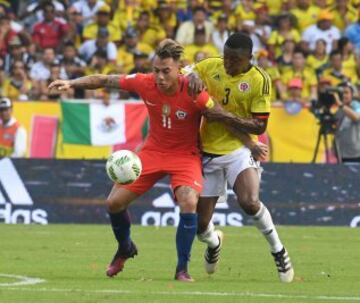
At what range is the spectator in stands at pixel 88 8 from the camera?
2700 centimetres

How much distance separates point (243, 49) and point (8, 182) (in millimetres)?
9719

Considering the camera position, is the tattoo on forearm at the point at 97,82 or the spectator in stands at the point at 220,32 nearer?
the tattoo on forearm at the point at 97,82

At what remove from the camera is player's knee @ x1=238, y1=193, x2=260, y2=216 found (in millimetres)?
12531

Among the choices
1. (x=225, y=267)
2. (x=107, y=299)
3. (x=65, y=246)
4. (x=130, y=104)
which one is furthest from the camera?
(x=130, y=104)

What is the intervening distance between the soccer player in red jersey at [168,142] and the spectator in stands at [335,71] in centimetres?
1227

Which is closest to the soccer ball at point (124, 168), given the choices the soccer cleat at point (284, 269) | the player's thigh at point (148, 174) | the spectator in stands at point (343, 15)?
the player's thigh at point (148, 174)

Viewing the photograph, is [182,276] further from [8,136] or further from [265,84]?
[8,136]

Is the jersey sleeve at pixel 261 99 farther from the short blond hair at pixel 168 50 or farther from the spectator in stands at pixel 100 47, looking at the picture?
the spectator in stands at pixel 100 47

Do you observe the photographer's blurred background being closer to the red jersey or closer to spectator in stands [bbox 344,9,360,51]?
spectator in stands [bbox 344,9,360,51]

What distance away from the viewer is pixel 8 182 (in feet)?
69.8

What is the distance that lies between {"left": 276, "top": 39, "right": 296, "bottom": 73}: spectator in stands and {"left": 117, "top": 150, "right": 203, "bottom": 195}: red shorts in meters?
13.1

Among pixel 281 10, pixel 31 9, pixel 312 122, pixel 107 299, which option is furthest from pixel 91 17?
pixel 107 299

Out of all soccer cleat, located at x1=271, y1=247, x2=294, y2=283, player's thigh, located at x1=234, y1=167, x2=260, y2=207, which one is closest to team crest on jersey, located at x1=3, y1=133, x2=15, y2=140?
player's thigh, located at x1=234, y1=167, x2=260, y2=207

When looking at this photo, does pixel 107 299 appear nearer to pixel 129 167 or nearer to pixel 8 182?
pixel 129 167
